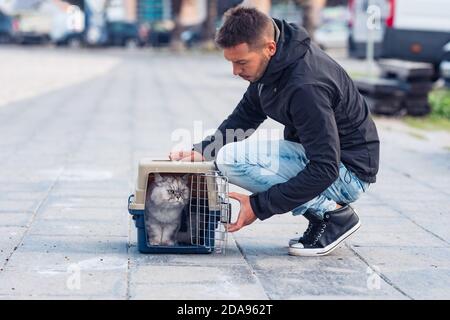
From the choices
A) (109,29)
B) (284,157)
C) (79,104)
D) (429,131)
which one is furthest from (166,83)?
(109,29)

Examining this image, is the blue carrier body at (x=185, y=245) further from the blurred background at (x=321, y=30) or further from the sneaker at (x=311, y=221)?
the blurred background at (x=321, y=30)

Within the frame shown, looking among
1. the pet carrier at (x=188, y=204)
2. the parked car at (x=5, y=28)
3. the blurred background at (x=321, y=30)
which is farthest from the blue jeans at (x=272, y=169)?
the parked car at (x=5, y=28)

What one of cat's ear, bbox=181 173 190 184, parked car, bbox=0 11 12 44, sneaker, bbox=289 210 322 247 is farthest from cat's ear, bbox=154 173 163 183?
parked car, bbox=0 11 12 44

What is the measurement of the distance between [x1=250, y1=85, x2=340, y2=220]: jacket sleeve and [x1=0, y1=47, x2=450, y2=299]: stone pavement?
34cm

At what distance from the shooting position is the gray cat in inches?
198

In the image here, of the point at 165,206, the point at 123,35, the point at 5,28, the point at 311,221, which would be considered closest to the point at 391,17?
the point at 311,221

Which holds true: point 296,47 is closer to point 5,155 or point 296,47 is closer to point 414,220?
point 414,220

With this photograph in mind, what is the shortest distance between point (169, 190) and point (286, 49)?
3.14 feet

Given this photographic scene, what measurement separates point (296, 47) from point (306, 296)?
4.30 ft

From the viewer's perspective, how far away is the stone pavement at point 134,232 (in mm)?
4508

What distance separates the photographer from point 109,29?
144 ft

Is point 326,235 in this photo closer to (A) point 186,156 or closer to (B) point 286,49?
(A) point 186,156

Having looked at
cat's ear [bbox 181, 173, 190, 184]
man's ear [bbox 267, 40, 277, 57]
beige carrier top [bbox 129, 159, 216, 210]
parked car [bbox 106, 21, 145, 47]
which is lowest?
parked car [bbox 106, 21, 145, 47]

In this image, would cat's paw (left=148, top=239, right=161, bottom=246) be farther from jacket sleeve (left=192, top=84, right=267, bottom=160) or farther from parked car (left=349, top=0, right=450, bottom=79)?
parked car (left=349, top=0, right=450, bottom=79)
